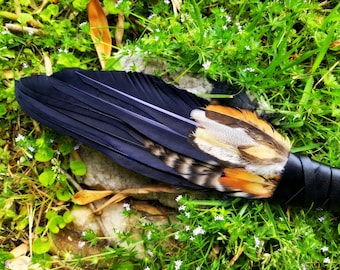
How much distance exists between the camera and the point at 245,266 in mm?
1839

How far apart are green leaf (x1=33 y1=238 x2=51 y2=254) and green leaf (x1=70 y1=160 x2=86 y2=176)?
9.3 inches

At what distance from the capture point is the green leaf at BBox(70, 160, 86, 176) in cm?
195

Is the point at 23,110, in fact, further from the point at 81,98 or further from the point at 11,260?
the point at 11,260

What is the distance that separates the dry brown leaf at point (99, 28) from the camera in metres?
2.01

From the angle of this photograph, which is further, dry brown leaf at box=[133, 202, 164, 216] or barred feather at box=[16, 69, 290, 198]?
dry brown leaf at box=[133, 202, 164, 216]

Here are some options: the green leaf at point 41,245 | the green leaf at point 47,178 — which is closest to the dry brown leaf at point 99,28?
the green leaf at point 47,178

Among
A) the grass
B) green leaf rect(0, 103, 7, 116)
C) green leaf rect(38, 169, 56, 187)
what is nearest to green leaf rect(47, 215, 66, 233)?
the grass

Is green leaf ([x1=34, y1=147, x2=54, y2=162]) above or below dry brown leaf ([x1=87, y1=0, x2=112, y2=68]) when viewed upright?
below

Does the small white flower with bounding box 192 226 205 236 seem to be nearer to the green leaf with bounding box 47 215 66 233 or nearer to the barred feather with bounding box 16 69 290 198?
the barred feather with bounding box 16 69 290 198

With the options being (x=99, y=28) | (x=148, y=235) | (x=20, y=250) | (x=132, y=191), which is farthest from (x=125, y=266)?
(x=99, y=28)

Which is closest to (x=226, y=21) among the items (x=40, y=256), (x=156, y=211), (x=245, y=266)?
(x=156, y=211)

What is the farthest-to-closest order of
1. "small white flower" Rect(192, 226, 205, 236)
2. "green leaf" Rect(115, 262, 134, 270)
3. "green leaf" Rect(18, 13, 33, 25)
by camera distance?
"green leaf" Rect(18, 13, 33, 25) < "green leaf" Rect(115, 262, 134, 270) < "small white flower" Rect(192, 226, 205, 236)

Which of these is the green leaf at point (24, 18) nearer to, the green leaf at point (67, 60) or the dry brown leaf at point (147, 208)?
the green leaf at point (67, 60)

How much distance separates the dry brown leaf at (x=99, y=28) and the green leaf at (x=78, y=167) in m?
0.34
